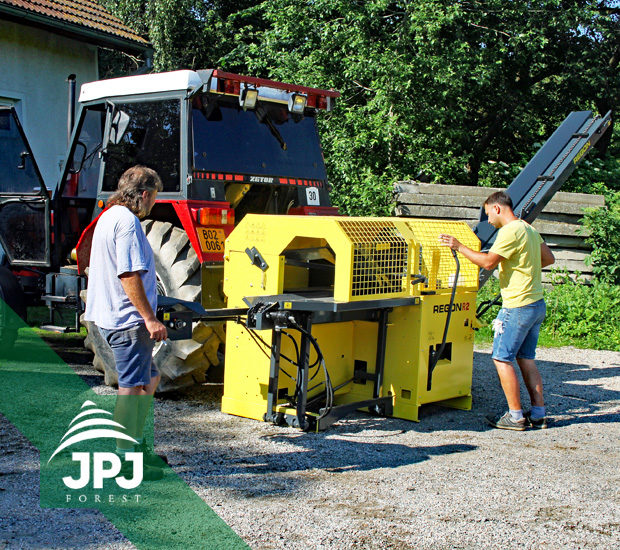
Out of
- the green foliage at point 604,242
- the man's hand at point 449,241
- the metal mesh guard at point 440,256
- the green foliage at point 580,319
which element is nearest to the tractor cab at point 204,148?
the metal mesh guard at point 440,256

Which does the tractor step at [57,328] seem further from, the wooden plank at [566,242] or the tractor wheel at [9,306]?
the wooden plank at [566,242]

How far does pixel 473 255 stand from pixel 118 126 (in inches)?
129

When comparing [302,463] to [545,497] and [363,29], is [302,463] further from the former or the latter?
[363,29]

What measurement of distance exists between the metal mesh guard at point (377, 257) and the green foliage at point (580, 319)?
448cm

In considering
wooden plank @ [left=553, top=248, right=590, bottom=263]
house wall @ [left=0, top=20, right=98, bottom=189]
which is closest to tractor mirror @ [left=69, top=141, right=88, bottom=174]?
house wall @ [left=0, top=20, right=98, bottom=189]

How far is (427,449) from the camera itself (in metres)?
5.36

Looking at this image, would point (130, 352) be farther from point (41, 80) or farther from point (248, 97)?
point (41, 80)

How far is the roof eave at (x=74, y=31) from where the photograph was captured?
41.6 feet

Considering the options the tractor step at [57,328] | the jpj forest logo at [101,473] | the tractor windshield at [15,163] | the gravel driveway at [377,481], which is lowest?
the gravel driveway at [377,481]

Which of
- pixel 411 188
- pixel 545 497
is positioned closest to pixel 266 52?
pixel 411 188

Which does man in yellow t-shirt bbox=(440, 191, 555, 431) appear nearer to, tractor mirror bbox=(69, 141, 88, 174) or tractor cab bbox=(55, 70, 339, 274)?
tractor cab bbox=(55, 70, 339, 274)

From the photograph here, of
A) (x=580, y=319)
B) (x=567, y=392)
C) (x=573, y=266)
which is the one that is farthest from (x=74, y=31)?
(x=567, y=392)

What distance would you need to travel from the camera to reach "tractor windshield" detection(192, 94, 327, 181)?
6.49 meters

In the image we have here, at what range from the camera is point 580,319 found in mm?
10273
